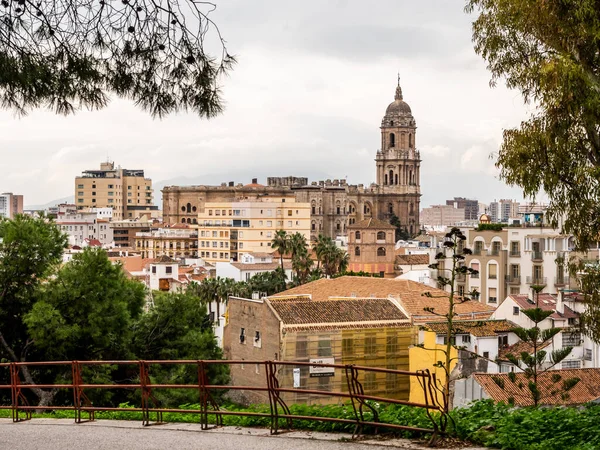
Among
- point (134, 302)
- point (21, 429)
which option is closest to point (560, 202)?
point (21, 429)

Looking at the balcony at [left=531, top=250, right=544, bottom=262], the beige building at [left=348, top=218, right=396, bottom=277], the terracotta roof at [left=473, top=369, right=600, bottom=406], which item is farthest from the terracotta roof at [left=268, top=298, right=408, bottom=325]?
the beige building at [left=348, top=218, right=396, bottom=277]

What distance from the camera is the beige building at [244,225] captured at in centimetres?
10325

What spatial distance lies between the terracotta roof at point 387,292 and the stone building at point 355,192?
85.5 metres

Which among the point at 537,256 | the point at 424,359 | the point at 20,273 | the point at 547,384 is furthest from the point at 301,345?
the point at 537,256

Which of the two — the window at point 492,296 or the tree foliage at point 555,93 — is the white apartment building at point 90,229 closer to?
the window at point 492,296

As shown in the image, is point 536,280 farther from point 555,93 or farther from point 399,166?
point 399,166

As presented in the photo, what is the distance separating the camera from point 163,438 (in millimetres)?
8227

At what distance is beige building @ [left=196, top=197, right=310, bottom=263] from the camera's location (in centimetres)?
10325

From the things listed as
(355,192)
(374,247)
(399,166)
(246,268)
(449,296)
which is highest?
(399,166)

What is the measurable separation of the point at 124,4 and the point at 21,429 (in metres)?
4.09

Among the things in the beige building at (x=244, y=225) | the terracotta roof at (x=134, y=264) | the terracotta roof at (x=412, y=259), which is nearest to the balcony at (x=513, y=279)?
the terracotta roof at (x=412, y=259)

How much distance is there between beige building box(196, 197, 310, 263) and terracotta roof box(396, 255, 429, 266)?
1809 cm

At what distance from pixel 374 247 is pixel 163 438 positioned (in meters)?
80.2

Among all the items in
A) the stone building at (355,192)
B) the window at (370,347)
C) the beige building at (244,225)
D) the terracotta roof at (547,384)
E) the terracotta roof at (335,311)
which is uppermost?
the stone building at (355,192)
